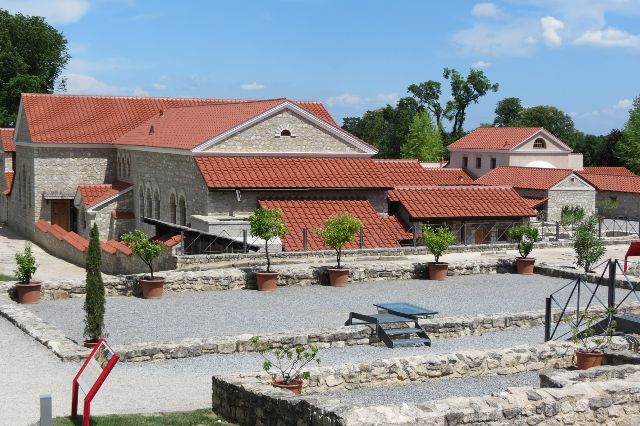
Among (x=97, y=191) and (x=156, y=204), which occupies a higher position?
(x=97, y=191)

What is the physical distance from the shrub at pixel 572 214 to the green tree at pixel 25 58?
48706 millimetres

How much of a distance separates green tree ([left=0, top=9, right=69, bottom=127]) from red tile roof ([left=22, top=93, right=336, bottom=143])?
28.0 metres

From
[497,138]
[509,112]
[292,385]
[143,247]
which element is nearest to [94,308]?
[292,385]

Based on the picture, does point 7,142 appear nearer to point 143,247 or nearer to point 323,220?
point 323,220

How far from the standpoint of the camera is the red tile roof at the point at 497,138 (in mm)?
81656

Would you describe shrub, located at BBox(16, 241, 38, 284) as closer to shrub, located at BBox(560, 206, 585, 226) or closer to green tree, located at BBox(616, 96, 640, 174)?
shrub, located at BBox(560, 206, 585, 226)

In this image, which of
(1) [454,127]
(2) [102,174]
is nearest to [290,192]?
(2) [102,174]

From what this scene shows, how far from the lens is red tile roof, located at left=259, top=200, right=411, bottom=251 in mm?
35031

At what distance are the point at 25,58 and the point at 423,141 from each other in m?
45.4

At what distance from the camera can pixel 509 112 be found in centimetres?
13512

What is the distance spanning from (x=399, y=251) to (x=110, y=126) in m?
24.9

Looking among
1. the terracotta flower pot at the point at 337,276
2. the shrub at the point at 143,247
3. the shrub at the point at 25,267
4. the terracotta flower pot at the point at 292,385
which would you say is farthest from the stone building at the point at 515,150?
the terracotta flower pot at the point at 292,385

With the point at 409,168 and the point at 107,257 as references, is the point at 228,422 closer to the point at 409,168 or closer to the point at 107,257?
the point at 107,257

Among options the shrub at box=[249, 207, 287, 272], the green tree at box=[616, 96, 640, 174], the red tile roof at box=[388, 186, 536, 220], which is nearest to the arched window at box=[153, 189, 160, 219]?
the red tile roof at box=[388, 186, 536, 220]
